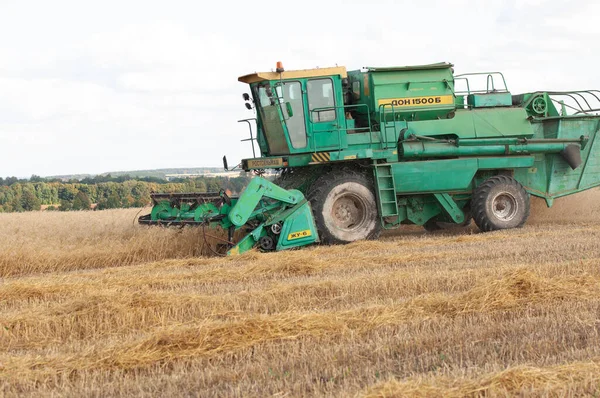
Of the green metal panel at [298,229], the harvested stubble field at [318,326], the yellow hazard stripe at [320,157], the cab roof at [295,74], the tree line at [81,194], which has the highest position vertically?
the cab roof at [295,74]

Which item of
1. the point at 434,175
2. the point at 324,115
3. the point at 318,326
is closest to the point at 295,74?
the point at 324,115

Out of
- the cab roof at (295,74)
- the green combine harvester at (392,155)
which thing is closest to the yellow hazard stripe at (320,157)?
the green combine harvester at (392,155)

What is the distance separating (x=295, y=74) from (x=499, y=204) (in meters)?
3.93

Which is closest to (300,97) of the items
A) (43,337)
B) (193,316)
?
(193,316)

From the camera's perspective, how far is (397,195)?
12.2m

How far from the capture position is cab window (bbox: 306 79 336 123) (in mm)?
11695

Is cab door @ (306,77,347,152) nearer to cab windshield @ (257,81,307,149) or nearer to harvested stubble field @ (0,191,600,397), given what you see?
cab windshield @ (257,81,307,149)

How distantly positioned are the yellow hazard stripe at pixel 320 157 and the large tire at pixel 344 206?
247 mm

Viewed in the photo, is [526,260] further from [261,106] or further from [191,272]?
[261,106]

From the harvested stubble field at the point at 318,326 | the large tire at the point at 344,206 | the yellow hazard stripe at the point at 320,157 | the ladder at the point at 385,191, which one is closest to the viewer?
the harvested stubble field at the point at 318,326

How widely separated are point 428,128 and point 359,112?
44.2 inches

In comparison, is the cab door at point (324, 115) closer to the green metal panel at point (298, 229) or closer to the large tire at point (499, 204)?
the green metal panel at point (298, 229)

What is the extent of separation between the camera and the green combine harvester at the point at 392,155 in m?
11.4

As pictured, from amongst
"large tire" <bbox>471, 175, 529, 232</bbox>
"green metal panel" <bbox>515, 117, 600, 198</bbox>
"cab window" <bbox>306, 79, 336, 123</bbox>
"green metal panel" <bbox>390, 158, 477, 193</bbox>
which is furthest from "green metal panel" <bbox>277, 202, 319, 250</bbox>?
"green metal panel" <bbox>515, 117, 600, 198</bbox>
